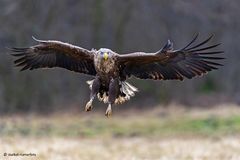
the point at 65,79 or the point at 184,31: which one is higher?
the point at 184,31

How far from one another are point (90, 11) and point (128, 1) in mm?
1392

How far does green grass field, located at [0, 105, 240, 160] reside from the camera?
13320 mm

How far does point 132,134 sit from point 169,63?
984 cm

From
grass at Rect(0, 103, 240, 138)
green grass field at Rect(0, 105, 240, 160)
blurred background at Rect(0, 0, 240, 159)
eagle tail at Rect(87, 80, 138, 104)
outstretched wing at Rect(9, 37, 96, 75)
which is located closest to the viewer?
eagle tail at Rect(87, 80, 138, 104)

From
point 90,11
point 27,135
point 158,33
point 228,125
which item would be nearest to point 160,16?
point 158,33

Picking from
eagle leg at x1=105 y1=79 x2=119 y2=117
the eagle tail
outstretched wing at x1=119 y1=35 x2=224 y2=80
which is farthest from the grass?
eagle leg at x1=105 y1=79 x2=119 y2=117

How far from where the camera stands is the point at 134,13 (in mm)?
25188

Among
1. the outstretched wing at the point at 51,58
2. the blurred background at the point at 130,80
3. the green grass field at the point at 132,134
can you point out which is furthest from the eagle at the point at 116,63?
the blurred background at the point at 130,80

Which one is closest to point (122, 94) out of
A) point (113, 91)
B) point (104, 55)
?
point (113, 91)

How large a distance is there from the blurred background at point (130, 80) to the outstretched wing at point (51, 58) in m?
9.34

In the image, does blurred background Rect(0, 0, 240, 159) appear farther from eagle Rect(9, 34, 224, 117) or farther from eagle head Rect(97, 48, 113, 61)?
eagle head Rect(97, 48, 113, 61)

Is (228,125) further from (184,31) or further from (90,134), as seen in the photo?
(184,31)

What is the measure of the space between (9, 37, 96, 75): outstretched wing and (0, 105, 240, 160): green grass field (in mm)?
1472

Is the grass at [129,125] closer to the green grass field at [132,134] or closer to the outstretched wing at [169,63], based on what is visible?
the green grass field at [132,134]
